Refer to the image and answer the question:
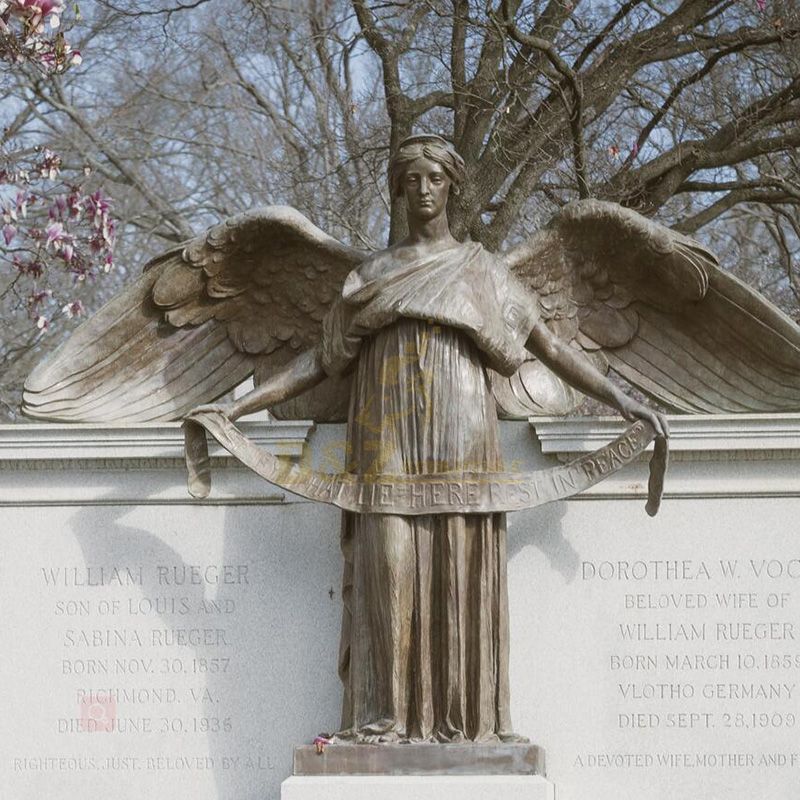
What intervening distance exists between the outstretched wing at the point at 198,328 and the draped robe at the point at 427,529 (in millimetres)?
705

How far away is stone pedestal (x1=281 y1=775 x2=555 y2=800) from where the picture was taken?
8406mm

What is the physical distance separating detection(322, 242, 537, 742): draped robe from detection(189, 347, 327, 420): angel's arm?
25 cm

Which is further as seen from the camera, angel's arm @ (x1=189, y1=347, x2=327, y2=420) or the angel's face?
angel's arm @ (x1=189, y1=347, x2=327, y2=420)

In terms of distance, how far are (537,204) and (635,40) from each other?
7.80ft

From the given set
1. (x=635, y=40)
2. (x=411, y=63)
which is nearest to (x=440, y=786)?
(x=635, y=40)

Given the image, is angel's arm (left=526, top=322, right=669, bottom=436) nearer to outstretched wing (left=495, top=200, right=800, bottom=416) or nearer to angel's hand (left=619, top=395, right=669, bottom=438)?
angel's hand (left=619, top=395, right=669, bottom=438)

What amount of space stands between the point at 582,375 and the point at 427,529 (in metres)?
1.09

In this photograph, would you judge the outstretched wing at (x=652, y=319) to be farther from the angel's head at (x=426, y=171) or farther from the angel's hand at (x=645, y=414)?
the angel's hand at (x=645, y=414)

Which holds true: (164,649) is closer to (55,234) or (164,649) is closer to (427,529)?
(427,529)

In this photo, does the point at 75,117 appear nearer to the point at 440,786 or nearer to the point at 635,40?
the point at 635,40

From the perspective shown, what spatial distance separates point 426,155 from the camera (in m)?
8.94

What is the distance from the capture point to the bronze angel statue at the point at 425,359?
8.79 meters

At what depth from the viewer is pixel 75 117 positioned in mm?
19562

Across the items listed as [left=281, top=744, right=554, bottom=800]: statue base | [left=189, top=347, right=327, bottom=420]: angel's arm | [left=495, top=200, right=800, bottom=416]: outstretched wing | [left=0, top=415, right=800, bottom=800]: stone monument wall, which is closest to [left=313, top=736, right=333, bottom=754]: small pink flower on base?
[left=281, top=744, right=554, bottom=800]: statue base
